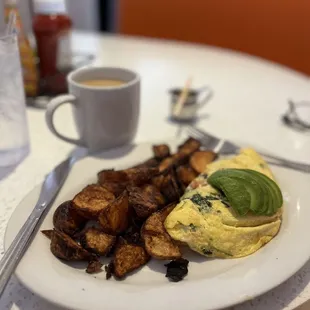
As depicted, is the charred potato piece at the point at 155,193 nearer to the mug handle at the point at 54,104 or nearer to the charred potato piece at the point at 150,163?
the charred potato piece at the point at 150,163

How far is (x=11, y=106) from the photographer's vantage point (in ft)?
3.35

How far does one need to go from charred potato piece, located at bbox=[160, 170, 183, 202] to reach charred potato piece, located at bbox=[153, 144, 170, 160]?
112 mm

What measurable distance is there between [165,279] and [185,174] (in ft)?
0.92

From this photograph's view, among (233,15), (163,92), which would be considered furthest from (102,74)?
(233,15)

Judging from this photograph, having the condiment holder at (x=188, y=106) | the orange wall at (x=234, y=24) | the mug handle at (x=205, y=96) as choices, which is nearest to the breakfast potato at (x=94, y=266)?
the condiment holder at (x=188, y=106)

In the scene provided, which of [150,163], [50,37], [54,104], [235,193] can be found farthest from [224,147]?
[50,37]

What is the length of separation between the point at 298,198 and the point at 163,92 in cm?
73

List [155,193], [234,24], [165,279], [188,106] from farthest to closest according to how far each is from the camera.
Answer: [234,24] < [188,106] < [155,193] < [165,279]

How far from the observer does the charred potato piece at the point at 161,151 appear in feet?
3.23

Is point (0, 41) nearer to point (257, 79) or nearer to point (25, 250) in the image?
point (25, 250)

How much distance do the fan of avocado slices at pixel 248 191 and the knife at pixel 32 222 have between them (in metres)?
0.30

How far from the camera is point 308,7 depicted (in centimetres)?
195

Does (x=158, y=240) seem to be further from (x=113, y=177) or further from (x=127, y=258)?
(x=113, y=177)

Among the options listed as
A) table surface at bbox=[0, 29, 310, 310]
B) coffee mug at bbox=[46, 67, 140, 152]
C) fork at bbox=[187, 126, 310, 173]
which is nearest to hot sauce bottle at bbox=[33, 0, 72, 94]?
table surface at bbox=[0, 29, 310, 310]
